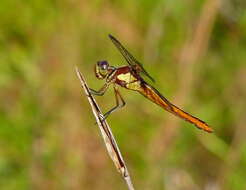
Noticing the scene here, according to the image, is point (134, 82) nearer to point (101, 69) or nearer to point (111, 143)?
point (101, 69)

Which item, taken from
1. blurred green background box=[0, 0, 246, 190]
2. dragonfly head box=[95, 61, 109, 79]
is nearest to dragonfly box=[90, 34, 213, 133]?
dragonfly head box=[95, 61, 109, 79]

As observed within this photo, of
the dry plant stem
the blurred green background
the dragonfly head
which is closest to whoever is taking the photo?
the dry plant stem

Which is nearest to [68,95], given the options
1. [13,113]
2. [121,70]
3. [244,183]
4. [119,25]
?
[13,113]

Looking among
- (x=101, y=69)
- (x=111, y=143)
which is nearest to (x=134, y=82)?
(x=101, y=69)

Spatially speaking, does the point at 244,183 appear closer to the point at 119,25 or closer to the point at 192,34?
the point at 192,34

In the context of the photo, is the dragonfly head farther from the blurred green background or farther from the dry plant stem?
the blurred green background

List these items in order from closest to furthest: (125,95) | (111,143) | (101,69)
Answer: (111,143), (101,69), (125,95)

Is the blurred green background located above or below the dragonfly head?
above

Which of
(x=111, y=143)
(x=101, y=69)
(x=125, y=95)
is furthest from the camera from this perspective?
(x=125, y=95)
